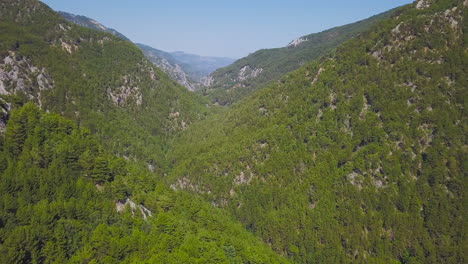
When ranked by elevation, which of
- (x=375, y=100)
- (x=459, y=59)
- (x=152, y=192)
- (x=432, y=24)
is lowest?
(x=152, y=192)

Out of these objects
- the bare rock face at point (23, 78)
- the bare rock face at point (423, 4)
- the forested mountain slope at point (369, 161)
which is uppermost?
the bare rock face at point (423, 4)

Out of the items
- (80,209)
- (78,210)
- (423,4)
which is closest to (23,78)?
(80,209)

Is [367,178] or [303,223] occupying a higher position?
[367,178]

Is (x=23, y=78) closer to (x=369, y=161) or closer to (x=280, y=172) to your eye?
(x=280, y=172)

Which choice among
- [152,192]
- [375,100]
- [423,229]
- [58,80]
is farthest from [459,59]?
[58,80]

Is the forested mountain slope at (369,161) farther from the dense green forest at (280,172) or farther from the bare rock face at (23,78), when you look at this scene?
the bare rock face at (23,78)

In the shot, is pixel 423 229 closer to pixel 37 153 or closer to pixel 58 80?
pixel 37 153

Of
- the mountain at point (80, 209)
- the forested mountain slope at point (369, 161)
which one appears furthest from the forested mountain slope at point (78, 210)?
the forested mountain slope at point (369, 161)
